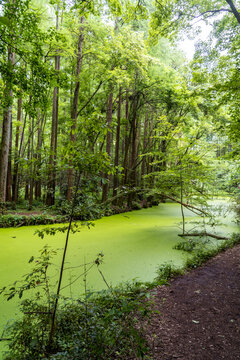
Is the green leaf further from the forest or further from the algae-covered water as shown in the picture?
the algae-covered water

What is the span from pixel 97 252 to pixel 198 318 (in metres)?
1.96

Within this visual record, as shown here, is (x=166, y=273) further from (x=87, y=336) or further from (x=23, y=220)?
(x=23, y=220)

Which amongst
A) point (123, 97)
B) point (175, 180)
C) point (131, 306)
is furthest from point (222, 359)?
point (123, 97)

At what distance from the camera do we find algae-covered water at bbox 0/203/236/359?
2426 millimetres

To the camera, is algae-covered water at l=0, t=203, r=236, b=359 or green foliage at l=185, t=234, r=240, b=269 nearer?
algae-covered water at l=0, t=203, r=236, b=359

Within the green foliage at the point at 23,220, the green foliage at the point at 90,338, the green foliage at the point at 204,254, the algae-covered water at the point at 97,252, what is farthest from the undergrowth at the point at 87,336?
the green foliage at the point at 23,220

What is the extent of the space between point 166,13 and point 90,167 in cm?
437

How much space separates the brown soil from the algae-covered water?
0.45 meters

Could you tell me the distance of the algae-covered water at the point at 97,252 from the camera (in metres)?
2.43

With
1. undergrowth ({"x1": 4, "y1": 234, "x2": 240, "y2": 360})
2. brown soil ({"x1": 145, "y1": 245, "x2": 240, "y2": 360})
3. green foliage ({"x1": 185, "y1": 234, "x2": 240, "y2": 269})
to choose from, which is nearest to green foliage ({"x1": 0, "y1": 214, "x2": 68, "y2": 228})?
green foliage ({"x1": 185, "y1": 234, "x2": 240, "y2": 269})

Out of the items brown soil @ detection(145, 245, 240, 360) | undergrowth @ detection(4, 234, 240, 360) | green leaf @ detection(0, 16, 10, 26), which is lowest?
brown soil @ detection(145, 245, 240, 360)

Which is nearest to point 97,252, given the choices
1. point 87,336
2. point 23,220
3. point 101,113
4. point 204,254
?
point 204,254

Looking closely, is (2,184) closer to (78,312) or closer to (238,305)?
(78,312)

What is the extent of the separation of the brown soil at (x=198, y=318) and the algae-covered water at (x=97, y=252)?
451 mm
